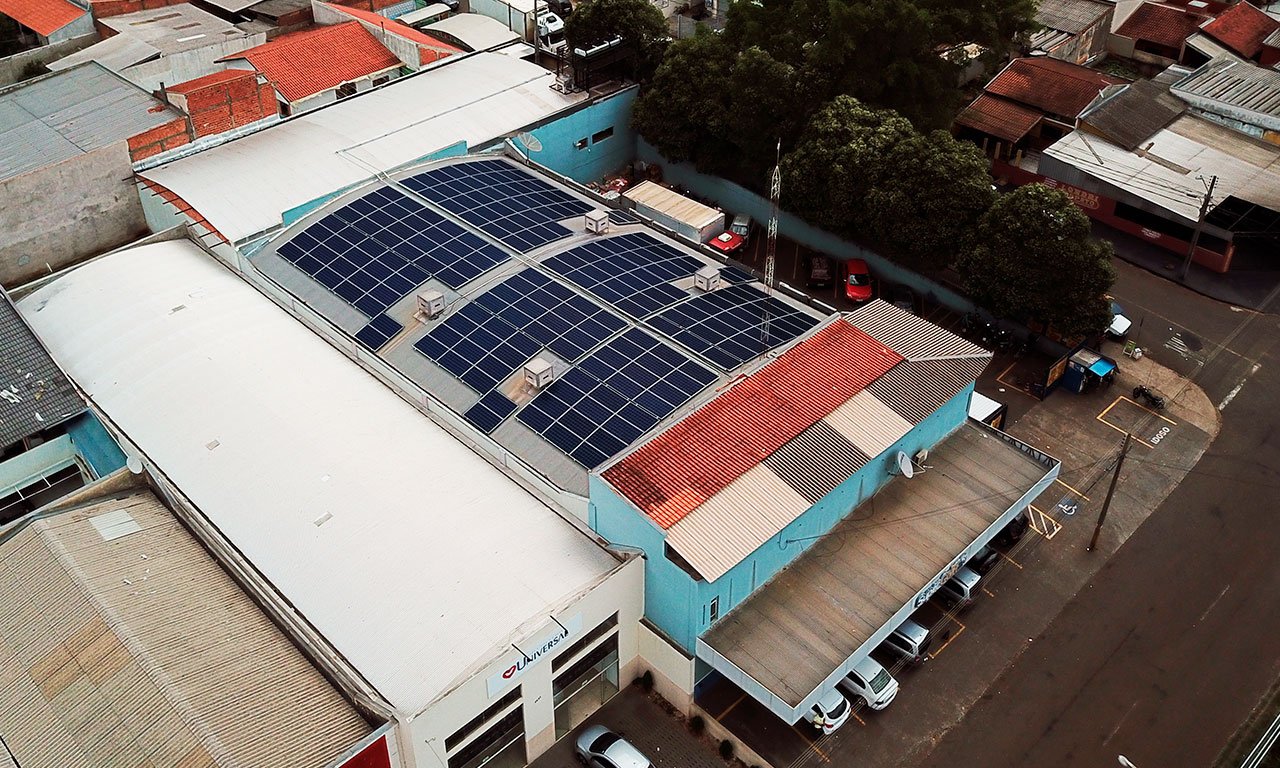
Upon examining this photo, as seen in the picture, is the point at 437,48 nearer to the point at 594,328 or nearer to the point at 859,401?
the point at 594,328

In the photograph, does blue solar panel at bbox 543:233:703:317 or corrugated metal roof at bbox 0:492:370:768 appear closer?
corrugated metal roof at bbox 0:492:370:768

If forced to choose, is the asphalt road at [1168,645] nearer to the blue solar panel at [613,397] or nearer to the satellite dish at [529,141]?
the blue solar panel at [613,397]

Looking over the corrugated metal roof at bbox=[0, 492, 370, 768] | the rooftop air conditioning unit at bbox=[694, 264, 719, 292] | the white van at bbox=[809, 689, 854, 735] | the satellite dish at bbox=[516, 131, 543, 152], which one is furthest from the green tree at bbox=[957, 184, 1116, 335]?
the corrugated metal roof at bbox=[0, 492, 370, 768]

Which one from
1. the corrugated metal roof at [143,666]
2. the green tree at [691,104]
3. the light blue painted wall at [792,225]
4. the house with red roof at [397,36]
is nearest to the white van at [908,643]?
the corrugated metal roof at [143,666]

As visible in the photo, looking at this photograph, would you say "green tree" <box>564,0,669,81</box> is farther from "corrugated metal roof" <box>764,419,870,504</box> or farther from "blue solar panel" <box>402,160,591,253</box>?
"corrugated metal roof" <box>764,419,870,504</box>

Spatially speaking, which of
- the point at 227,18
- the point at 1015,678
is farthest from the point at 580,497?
the point at 227,18

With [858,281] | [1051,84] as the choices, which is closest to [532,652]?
[858,281]
